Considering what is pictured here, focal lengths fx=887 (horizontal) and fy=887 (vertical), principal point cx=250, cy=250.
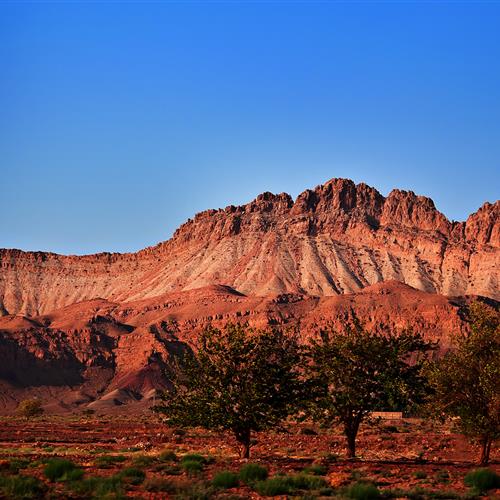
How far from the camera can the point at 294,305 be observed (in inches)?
6132

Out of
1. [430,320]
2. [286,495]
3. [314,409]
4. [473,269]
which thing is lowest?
[286,495]

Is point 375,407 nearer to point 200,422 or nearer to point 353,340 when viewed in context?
point 353,340

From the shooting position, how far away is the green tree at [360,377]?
3828 centimetres

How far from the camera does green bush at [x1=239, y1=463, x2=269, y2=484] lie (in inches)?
1150

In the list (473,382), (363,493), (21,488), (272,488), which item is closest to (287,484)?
(272,488)

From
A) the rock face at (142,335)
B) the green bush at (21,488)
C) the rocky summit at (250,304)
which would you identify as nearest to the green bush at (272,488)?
the green bush at (21,488)

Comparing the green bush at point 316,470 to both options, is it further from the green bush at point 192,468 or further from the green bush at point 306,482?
the green bush at point 192,468

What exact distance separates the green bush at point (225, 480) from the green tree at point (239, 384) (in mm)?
8099

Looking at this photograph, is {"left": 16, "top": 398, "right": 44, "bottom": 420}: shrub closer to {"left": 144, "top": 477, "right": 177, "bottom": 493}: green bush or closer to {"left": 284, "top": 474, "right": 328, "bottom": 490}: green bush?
{"left": 284, "top": 474, "right": 328, "bottom": 490}: green bush

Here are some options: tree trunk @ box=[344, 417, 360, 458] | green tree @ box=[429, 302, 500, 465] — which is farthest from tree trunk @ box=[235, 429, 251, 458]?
green tree @ box=[429, 302, 500, 465]

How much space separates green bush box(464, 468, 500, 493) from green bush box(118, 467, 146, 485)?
1078 centimetres

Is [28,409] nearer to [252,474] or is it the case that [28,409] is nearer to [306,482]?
[252,474]

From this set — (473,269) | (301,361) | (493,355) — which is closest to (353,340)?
(301,361)

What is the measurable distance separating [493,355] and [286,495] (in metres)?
11.9
